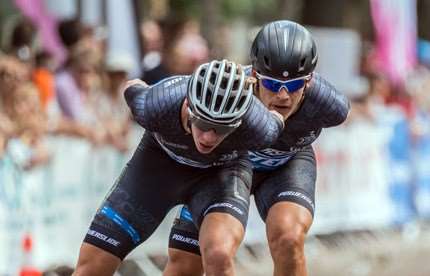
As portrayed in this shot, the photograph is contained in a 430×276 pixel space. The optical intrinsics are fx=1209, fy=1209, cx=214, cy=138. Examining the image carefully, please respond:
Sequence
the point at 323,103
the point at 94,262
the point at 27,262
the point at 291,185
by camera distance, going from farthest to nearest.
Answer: the point at 27,262, the point at 291,185, the point at 323,103, the point at 94,262

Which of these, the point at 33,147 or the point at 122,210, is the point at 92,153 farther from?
the point at 122,210

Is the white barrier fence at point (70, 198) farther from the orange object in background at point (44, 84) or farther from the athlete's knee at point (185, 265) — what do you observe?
the athlete's knee at point (185, 265)

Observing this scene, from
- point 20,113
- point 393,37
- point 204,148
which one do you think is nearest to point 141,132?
point 20,113

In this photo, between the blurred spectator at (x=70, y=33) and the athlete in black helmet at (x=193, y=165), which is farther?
the blurred spectator at (x=70, y=33)

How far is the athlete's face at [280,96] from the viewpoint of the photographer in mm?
8641

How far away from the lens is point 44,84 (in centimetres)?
1225

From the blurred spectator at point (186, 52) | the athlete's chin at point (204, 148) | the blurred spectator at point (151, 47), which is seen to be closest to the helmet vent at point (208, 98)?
the athlete's chin at point (204, 148)

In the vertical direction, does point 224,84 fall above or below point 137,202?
above

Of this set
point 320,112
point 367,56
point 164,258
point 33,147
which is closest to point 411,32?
point 367,56

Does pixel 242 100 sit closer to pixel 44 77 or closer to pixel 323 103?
pixel 323 103

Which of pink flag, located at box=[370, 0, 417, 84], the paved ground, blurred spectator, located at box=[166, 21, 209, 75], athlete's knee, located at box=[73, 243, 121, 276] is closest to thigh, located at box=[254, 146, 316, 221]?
athlete's knee, located at box=[73, 243, 121, 276]

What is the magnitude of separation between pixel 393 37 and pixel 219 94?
541 inches

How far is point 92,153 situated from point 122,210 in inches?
163

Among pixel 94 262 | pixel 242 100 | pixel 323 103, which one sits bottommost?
pixel 94 262
